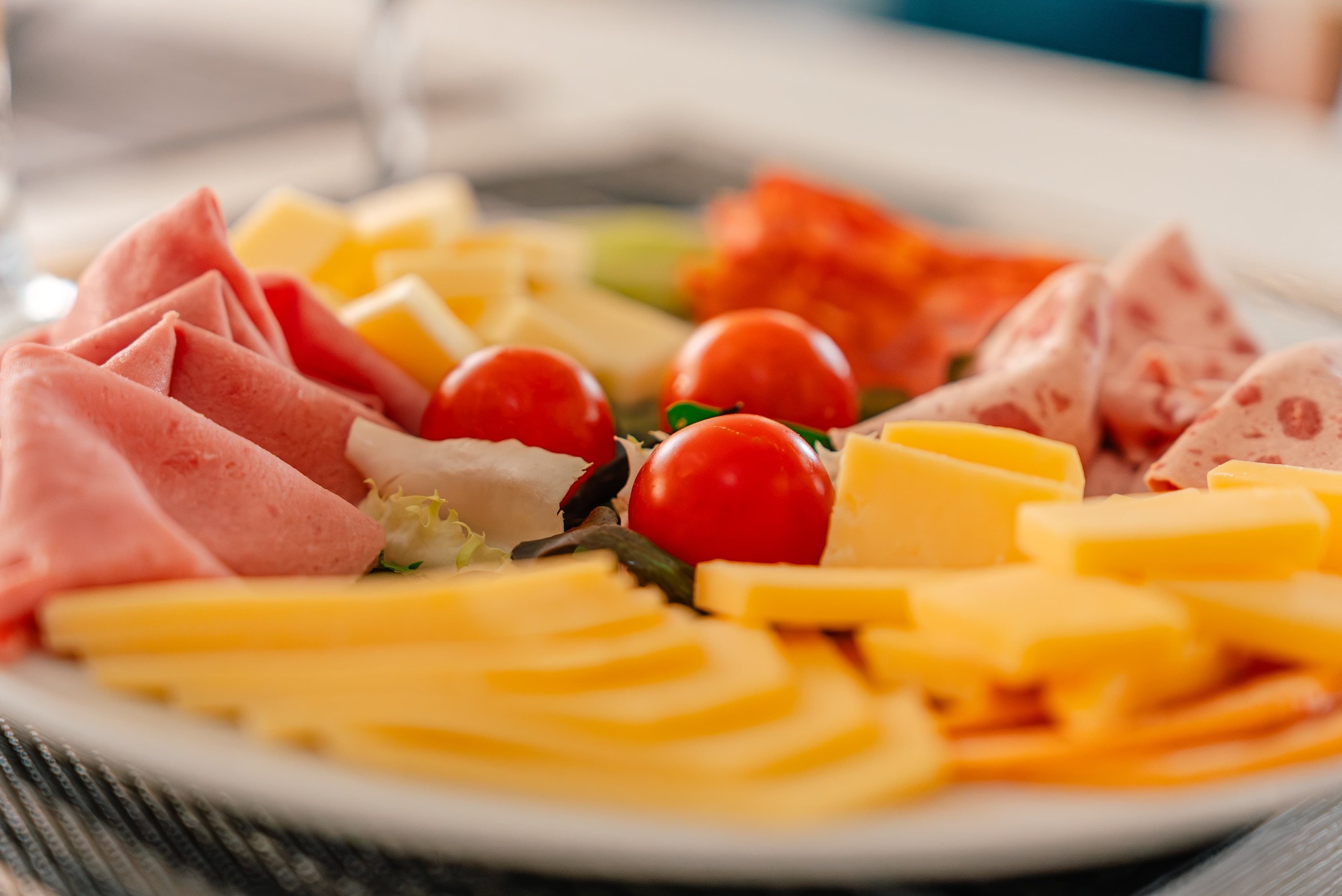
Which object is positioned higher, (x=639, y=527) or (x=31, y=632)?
(x=31, y=632)

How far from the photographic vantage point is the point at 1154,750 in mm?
976

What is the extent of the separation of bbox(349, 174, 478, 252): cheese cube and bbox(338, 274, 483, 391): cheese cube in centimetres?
46

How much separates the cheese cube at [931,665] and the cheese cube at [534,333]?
1.04 m

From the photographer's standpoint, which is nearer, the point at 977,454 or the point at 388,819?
the point at 388,819

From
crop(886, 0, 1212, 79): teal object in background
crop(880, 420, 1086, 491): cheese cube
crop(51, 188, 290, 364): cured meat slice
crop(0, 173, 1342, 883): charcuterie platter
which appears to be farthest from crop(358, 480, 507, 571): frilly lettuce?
crop(886, 0, 1212, 79): teal object in background

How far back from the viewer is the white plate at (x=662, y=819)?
0.83 metres

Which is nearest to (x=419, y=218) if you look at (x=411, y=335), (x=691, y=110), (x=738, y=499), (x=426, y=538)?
(x=411, y=335)

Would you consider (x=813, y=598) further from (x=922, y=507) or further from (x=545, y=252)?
(x=545, y=252)

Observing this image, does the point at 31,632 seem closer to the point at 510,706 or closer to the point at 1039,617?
the point at 510,706

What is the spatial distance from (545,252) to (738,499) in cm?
113

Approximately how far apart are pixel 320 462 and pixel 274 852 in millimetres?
550

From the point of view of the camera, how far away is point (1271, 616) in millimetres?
1048

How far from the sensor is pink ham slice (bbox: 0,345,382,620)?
3.47 feet

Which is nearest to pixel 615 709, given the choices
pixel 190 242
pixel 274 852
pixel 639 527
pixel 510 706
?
pixel 510 706
